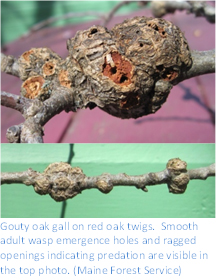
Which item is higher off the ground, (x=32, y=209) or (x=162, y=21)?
(x=162, y=21)

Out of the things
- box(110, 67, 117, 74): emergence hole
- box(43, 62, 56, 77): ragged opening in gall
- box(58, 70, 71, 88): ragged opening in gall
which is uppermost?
box(43, 62, 56, 77): ragged opening in gall

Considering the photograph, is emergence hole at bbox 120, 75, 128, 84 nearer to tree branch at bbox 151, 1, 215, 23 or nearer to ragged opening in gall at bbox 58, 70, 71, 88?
ragged opening in gall at bbox 58, 70, 71, 88

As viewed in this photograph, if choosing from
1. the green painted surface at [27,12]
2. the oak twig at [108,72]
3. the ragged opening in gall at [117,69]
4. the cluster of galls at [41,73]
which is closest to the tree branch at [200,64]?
the oak twig at [108,72]

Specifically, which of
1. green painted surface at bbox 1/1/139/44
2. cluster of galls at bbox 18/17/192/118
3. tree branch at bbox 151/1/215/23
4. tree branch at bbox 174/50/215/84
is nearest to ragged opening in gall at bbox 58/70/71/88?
cluster of galls at bbox 18/17/192/118

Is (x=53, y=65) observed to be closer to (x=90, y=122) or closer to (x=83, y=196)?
(x=83, y=196)

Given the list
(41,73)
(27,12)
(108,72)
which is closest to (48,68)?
(41,73)
